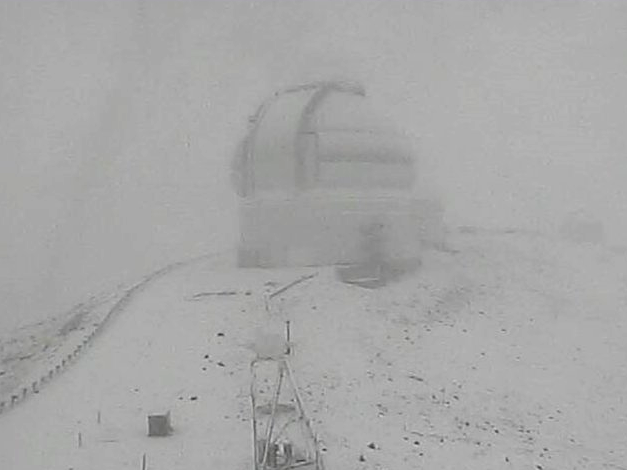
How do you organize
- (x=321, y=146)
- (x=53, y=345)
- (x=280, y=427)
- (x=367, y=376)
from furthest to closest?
(x=321, y=146)
(x=53, y=345)
(x=367, y=376)
(x=280, y=427)

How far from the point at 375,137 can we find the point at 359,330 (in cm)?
1230

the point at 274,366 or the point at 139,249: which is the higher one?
the point at 274,366

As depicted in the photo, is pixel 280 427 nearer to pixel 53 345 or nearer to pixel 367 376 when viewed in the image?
pixel 367 376

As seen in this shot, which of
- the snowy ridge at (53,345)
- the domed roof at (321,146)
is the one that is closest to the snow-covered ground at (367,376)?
the snowy ridge at (53,345)

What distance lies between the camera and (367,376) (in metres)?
21.9

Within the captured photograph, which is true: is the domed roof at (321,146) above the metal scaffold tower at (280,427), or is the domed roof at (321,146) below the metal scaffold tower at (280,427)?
above

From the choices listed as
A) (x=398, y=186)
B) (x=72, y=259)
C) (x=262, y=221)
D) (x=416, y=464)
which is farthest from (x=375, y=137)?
Answer: (x=72, y=259)

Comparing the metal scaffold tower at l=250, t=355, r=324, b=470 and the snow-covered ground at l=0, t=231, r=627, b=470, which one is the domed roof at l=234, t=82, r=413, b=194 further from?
the metal scaffold tower at l=250, t=355, r=324, b=470

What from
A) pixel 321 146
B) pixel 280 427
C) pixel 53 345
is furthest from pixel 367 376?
pixel 321 146

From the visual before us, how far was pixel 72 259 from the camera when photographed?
8050 centimetres

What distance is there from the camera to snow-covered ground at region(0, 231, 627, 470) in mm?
17047

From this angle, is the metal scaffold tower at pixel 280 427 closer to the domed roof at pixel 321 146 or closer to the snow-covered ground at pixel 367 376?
the snow-covered ground at pixel 367 376

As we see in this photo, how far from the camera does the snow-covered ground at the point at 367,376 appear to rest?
1705 cm

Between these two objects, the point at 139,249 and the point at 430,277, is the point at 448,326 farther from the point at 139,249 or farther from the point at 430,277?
the point at 139,249
